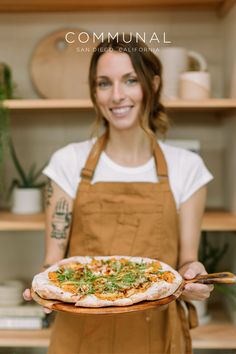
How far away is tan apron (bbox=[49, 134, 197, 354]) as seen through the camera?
1.55 m

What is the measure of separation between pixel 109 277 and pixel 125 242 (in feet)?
0.85

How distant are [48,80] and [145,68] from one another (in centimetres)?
74

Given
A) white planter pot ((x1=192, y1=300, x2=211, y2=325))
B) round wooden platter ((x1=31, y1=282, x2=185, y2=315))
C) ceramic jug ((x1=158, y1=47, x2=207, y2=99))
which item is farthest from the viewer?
white planter pot ((x1=192, y1=300, x2=211, y2=325))

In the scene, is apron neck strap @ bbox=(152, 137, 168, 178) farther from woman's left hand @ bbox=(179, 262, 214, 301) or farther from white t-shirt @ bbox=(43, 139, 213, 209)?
woman's left hand @ bbox=(179, 262, 214, 301)

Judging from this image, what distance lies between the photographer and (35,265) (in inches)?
95.5

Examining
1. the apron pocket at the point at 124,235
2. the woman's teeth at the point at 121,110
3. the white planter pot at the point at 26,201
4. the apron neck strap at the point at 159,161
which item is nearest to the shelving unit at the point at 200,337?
the white planter pot at the point at 26,201

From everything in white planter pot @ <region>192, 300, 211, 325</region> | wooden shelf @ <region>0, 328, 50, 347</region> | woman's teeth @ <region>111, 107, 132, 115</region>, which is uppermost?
woman's teeth @ <region>111, 107, 132, 115</region>

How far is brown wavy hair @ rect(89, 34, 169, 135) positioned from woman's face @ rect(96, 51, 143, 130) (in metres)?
0.02

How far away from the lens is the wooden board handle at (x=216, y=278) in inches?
49.5

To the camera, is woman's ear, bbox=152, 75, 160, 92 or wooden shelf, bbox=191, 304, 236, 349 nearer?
woman's ear, bbox=152, 75, 160, 92

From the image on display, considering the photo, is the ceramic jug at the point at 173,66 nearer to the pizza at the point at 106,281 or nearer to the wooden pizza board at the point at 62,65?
the wooden pizza board at the point at 62,65

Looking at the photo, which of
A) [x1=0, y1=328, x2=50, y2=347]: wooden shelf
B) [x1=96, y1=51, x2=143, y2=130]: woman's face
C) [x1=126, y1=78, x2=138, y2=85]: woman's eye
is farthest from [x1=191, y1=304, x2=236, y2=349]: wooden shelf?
[x1=126, y1=78, x2=138, y2=85]: woman's eye

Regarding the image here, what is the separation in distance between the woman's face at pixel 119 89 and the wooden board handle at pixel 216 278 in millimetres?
514

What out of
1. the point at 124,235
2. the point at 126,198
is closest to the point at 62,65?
the point at 126,198
